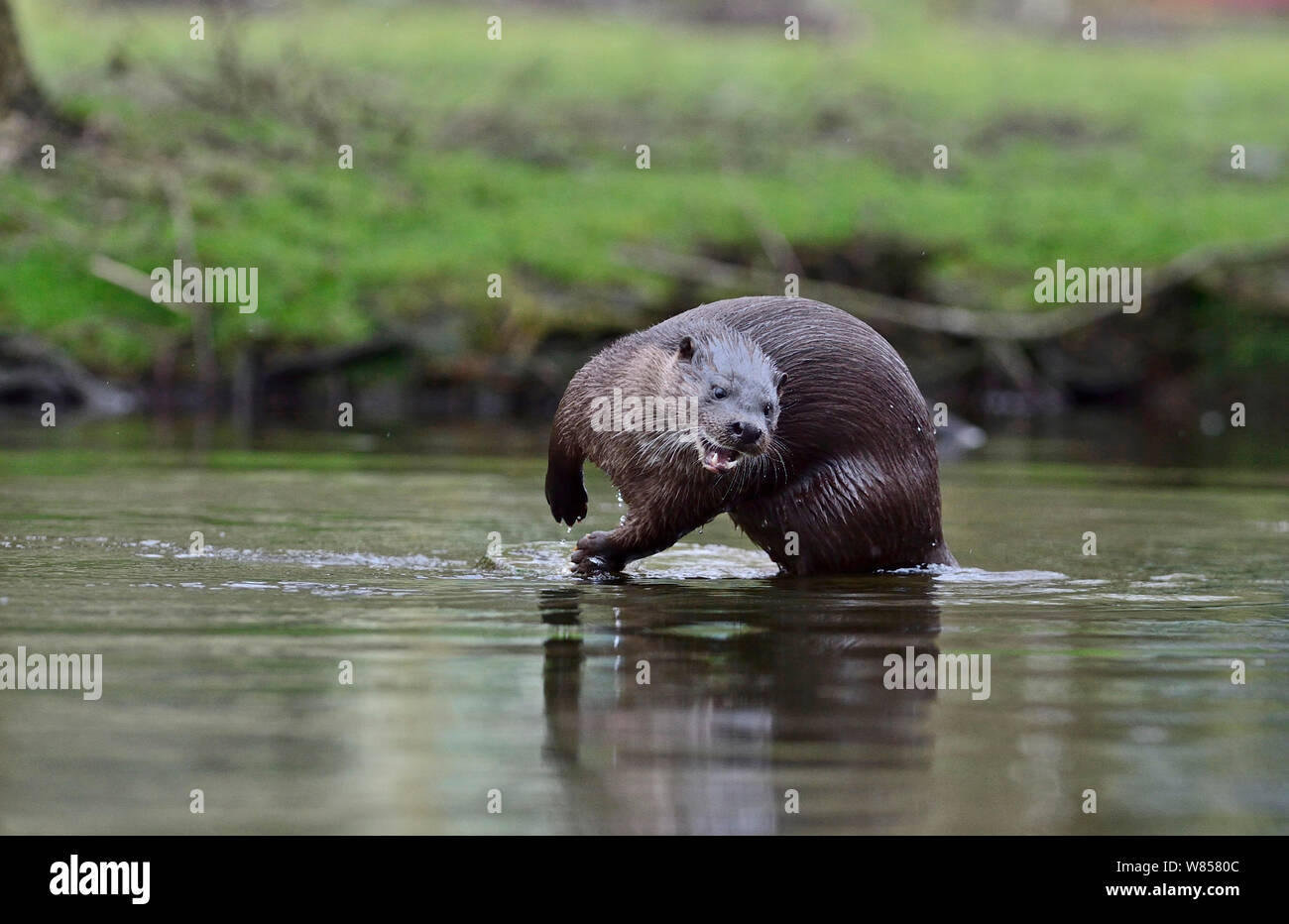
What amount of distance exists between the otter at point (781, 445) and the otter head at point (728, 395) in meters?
0.01

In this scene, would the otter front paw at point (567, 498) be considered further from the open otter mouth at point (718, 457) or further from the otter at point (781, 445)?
the open otter mouth at point (718, 457)

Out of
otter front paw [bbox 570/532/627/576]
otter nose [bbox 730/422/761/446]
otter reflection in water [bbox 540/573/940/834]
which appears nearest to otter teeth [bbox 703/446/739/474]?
otter nose [bbox 730/422/761/446]

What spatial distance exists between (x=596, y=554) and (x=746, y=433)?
101 centimetres

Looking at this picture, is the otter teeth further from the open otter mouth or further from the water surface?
the water surface

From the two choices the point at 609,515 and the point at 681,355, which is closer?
the point at 681,355

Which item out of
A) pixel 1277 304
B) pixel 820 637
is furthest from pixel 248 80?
pixel 820 637

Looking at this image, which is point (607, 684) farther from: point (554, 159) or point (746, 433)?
point (554, 159)

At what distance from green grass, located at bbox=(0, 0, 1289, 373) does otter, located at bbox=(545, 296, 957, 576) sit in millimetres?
10432

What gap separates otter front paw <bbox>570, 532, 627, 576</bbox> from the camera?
7.90 metres

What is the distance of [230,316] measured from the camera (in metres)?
18.4

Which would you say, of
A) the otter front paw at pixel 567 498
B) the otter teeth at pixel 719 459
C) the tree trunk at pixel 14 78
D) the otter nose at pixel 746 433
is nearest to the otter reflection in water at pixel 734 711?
the otter teeth at pixel 719 459

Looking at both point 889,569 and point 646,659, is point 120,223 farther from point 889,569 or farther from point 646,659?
point 646,659

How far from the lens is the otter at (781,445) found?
7770 mm

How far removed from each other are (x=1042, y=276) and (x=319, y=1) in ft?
44.2
